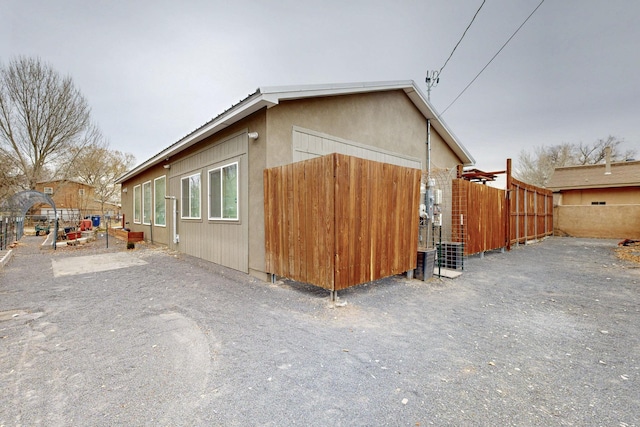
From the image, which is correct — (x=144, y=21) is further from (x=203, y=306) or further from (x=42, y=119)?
(x=42, y=119)

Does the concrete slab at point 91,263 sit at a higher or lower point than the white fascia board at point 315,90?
lower

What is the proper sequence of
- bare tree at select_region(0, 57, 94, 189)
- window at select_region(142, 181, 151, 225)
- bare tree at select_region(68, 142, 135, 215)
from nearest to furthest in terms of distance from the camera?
window at select_region(142, 181, 151, 225), bare tree at select_region(0, 57, 94, 189), bare tree at select_region(68, 142, 135, 215)

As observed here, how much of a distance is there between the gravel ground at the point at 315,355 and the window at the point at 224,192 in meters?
1.93

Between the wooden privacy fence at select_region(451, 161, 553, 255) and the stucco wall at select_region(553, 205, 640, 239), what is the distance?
402 centimetres

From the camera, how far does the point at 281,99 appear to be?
4.86 m

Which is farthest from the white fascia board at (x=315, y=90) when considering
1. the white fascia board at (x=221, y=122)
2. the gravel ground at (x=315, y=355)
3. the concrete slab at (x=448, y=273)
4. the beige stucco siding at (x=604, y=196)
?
the beige stucco siding at (x=604, y=196)

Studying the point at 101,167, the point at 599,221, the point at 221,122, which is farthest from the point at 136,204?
the point at 599,221

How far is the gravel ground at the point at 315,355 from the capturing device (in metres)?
1.79

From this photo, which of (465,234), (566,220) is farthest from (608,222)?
(465,234)

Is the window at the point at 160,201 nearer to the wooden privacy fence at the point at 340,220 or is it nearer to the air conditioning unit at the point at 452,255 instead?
the wooden privacy fence at the point at 340,220

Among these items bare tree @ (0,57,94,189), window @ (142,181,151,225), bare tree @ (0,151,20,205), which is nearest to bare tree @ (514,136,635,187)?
window @ (142,181,151,225)

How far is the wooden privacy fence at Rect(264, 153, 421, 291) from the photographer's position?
3854 millimetres

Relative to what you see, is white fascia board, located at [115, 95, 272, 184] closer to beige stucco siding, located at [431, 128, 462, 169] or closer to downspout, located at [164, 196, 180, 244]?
downspout, located at [164, 196, 180, 244]

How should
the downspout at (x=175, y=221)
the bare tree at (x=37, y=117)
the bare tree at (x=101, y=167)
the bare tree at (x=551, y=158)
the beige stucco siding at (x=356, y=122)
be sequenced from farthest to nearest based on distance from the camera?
the bare tree at (x=551, y=158)
the bare tree at (x=101, y=167)
the bare tree at (x=37, y=117)
the downspout at (x=175, y=221)
the beige stucco siding at (x=356, y=122)
